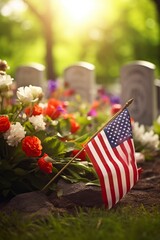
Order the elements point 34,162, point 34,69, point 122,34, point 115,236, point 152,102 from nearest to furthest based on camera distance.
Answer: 1. point 115,236
2. point 34,162
3. point 152,102
4. point 34,69
5. point 122,34

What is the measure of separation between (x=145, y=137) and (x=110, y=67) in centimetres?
2387

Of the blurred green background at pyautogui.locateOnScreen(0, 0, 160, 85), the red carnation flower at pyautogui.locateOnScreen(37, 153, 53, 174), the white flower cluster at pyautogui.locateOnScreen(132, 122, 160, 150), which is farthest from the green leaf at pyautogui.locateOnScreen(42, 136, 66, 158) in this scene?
the blurred green background at pyautogui.locateOnScreen(0, 0, 160, 85)

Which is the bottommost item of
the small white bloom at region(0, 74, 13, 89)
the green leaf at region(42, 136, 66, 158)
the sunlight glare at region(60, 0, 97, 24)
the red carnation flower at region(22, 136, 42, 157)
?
the green leaf at region(42, 136, 66, 158)

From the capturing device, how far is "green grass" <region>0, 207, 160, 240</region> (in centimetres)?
484

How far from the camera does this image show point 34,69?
13922 mm

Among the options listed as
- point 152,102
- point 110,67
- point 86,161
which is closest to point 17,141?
point 86,161

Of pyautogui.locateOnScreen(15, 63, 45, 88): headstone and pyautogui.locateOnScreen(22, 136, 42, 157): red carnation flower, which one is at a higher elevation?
pyautogui.locateOnScreen(22, 136, 42, 157): red carnation flower

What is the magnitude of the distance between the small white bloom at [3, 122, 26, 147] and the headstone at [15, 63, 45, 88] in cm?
766

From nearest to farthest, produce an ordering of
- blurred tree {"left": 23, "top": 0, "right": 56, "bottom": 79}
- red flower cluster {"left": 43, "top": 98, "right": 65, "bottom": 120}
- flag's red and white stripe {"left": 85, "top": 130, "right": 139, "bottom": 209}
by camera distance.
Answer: flag's red and white stripe {"left": 85, "top": 130, "right": 139, "bottom": 209} → red flower cluster {"left": 43, "top": 98, "right": 65, "bottom": 120} → blurred tree {"left": 23, "top": 0, "right": 56, "bottom": 79}

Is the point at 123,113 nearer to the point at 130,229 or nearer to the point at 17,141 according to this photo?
the point at 17,141

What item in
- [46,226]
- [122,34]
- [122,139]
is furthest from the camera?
[122,34]

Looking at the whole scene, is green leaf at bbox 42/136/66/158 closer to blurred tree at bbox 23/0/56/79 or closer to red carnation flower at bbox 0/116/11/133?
red carnation flower at bbox 0/116/11/133

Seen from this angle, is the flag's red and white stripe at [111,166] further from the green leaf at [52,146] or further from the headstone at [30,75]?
the headstone at [30,75]

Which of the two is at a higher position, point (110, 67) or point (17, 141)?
point (17, 141)
